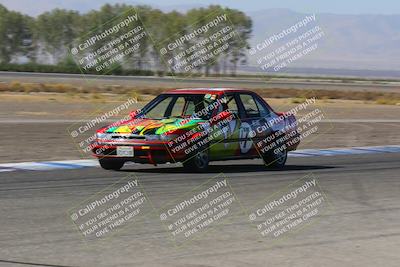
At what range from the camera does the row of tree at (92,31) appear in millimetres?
120250

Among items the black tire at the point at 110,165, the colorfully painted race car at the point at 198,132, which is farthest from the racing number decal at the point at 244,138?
the black tire at the point at 110,165

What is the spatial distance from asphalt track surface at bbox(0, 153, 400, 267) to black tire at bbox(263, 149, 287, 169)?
1.00 m

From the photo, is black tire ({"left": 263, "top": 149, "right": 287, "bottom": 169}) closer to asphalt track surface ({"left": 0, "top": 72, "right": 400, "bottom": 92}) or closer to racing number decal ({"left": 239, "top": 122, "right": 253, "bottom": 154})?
racing number decal ({"left": 239, "top": 122, "right": 253, "bottom": 154})

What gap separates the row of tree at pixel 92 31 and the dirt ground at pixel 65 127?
2857 inches

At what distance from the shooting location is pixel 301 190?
11.7 meters

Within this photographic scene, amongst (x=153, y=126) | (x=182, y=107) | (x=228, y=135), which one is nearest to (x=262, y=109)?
(x=228, y=135)

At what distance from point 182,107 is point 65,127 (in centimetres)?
1114

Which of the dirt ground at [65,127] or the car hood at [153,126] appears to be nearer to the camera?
the car hood at [153,126]

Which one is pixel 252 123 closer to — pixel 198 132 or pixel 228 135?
pixel 228 135

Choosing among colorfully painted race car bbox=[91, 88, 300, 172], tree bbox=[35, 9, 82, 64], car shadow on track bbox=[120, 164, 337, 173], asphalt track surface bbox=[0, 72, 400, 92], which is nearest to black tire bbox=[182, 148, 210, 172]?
colorfully painted race car bbox=[91, 88, 300, 172]

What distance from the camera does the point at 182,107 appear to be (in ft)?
45.3

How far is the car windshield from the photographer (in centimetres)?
1362

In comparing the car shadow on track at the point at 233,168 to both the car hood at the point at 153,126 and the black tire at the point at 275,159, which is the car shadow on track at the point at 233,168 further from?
the car hood at the point at 153,126

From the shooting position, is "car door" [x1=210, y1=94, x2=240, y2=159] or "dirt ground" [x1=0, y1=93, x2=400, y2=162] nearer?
"car door" [x1=210, y1=94, x2=240, y2=159]
